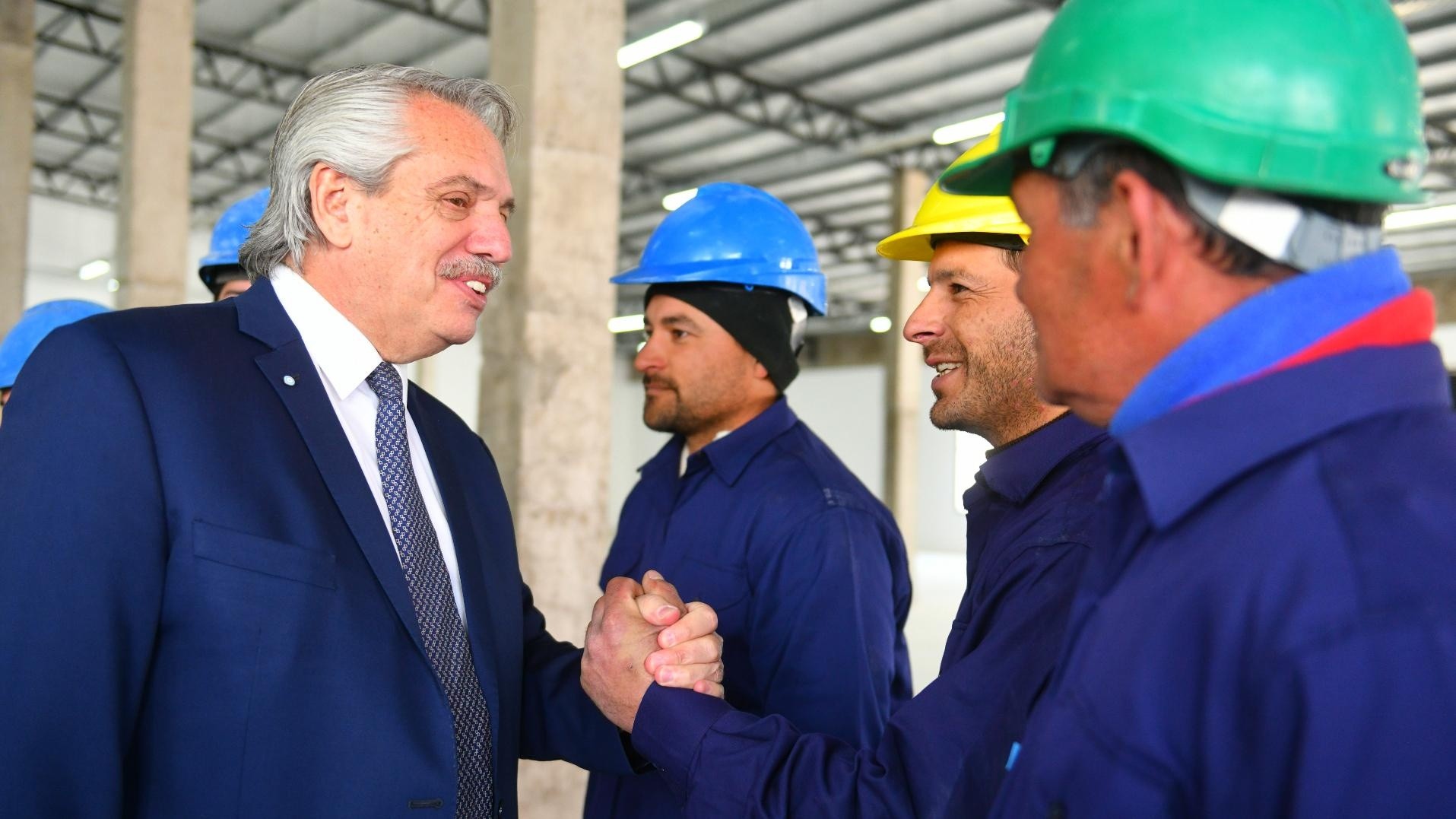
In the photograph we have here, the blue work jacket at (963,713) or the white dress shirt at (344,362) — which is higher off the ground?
the white dress shirt at (344,362)

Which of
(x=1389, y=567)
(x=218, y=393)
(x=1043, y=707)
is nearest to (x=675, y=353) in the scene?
(x=218, y=393)

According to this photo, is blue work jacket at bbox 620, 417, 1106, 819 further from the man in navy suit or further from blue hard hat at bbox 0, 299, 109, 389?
blue hard hat at bbox 0, 299, 109, 389

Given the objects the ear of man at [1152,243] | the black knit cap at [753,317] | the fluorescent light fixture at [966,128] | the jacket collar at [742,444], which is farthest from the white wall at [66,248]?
the ear of man at [1152,243]

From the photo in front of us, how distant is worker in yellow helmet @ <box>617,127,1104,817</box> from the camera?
1.77 meters

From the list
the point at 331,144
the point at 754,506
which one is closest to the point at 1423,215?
the point at 754,506

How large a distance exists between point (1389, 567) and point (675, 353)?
284 cm

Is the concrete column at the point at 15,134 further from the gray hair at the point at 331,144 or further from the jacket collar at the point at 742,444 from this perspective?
the gray hair at the point at 331,144

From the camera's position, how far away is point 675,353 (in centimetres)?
369

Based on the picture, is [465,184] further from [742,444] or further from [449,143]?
[742,444]

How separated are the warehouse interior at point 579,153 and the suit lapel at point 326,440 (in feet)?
6.42

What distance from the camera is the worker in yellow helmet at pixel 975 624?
5.79ft

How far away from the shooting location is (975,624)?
1.91 metres

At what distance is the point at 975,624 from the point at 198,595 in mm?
1287

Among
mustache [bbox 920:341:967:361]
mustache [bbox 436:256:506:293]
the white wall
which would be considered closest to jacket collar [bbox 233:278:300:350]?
mustache [bbox 436:256:506:293]
